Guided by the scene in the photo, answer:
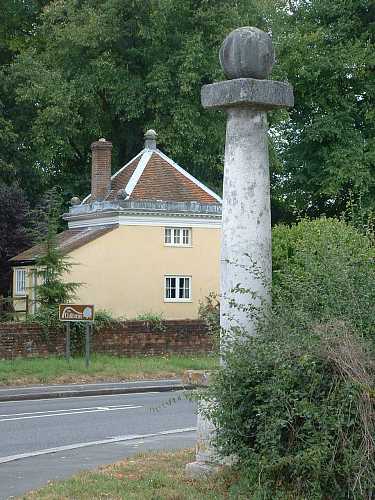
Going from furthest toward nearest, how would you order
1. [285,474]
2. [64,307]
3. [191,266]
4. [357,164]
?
1. [357,164]
2. [191,266]
3. [64,307]
4. [285,474]

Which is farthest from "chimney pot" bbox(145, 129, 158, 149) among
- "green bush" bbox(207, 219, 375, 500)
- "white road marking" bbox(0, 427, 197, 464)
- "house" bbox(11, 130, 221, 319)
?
"green bush" bbox(207, 219, 375, 500)

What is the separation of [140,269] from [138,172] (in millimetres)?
4151

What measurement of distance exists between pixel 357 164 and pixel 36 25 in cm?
1811

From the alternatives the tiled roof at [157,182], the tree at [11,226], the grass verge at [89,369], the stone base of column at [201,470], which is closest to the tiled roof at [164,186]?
the tiled roof at [157,182]

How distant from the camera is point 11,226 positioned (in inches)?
1727

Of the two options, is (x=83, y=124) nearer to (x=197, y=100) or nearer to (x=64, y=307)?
(x=197, y=100)

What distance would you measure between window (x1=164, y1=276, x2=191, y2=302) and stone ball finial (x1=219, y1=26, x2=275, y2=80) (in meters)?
28.4

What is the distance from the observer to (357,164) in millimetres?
43469

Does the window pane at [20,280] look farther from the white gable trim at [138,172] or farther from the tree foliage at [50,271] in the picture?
the tree foliage at [50,271]

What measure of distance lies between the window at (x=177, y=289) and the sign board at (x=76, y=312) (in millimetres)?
11076

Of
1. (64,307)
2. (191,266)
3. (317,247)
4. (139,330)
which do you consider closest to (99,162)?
(191,266)

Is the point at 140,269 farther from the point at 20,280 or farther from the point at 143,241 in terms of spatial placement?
the point at 20,280

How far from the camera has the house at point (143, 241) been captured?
3775cm

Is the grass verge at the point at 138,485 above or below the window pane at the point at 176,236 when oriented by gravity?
below
